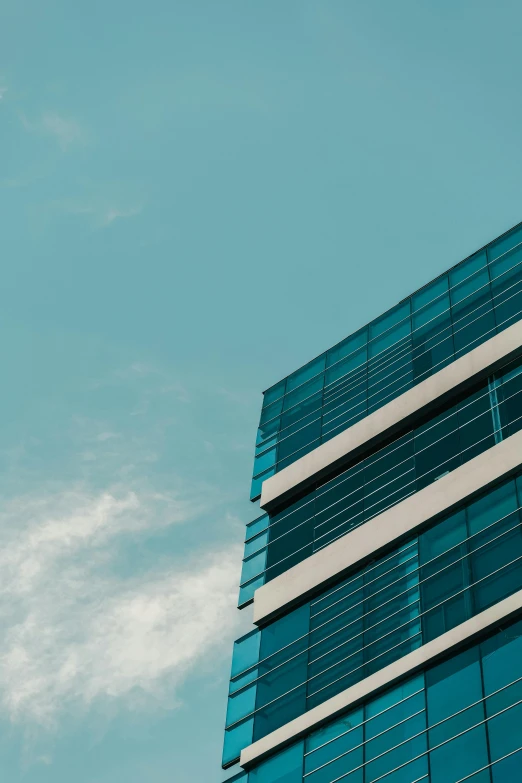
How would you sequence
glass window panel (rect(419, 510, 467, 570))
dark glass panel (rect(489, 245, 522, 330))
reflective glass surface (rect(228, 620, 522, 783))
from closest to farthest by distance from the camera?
reflective glass surface (rect(228, 620, 522, 783)) → glass window panel (rect(419, 510, 467, 570)) → dark glass panel (rect(489, 245, 522, 330))

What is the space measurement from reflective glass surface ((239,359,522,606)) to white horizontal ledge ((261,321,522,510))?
0.40 meters

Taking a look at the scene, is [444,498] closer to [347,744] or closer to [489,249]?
[347,744]

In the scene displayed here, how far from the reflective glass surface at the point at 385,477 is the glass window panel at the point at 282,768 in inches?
276

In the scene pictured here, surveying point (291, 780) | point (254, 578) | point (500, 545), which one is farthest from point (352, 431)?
point (291, 780)

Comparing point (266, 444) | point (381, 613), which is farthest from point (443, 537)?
point (266, 444)

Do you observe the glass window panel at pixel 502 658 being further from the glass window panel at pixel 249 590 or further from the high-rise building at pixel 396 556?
the glass window panel at pixel 249 590

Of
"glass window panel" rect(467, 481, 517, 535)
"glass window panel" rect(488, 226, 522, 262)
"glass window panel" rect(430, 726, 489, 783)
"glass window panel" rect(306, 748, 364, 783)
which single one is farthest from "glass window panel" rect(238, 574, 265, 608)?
"glass window panel" rect(488, 226, 522, 262)

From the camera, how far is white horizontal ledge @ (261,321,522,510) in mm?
42428

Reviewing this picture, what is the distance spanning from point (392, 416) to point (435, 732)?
13.4m

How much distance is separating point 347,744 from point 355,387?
1538 cm

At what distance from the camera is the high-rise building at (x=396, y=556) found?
3453cm

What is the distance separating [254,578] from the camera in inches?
1763

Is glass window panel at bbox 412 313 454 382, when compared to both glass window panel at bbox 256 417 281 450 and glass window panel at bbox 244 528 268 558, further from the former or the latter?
glass window panel at bbox 244 528 268 558

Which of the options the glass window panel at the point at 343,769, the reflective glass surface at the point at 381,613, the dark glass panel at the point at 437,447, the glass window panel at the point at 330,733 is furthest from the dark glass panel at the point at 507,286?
the glass window panel at the point at 343,769
